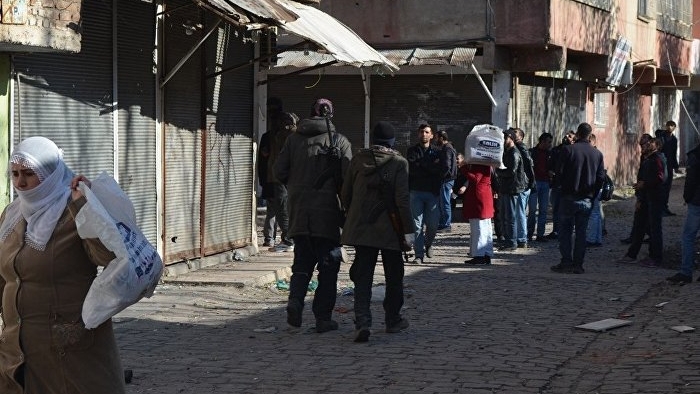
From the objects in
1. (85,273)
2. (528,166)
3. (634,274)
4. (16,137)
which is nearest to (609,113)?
(528,166)

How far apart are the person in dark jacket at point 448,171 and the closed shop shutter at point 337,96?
15.4ft

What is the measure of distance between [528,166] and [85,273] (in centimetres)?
1283

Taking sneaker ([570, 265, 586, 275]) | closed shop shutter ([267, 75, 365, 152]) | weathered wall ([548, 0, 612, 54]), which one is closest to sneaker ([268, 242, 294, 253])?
sneaker ([570, 265, 586, 275])

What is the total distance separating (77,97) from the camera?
11.3 metres

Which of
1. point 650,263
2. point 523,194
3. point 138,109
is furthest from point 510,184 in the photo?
point 138,109

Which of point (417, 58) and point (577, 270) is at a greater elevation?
point (417, 58)

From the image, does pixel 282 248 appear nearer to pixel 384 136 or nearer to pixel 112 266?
pixel 384 136

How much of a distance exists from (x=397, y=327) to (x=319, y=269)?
85cm

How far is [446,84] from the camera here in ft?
75.0

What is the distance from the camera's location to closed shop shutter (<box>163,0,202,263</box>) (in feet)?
42.9

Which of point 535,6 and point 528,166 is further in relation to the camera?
point 535,6

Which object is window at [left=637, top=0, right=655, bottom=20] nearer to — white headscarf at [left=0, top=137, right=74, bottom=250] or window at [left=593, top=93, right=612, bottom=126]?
window at [left=593, top=93, right=612, bottom=126]

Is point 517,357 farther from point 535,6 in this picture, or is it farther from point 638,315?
point 535,6

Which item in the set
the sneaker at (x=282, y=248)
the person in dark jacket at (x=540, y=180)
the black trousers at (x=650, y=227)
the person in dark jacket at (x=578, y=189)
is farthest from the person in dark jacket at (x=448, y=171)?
the black trousers at (x=650, y=227)
